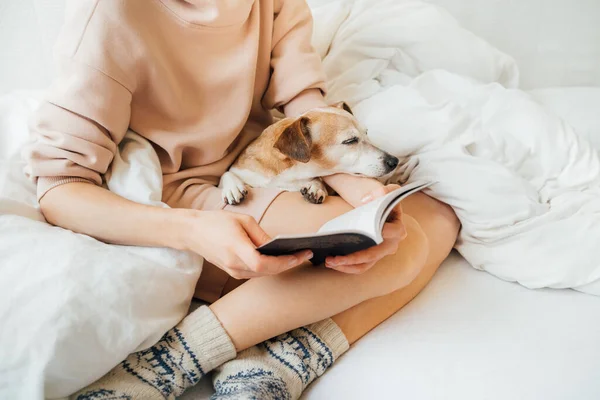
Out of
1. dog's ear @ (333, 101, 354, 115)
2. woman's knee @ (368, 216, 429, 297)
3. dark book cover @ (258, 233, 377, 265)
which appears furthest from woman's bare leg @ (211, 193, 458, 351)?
dog's ear @ (333, 101, 354, 115)

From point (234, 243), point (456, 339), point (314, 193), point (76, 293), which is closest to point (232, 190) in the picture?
point (314, 193)

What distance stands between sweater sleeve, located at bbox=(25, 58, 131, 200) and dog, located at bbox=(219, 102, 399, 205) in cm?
30

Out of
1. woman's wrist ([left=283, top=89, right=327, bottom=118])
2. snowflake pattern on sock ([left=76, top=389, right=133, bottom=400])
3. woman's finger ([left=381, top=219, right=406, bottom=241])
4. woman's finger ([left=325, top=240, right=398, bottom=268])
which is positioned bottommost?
snowflake pattern on sock ([left=76, top=389, right=133, bottom=400])

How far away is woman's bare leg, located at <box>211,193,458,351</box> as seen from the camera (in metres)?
0.96

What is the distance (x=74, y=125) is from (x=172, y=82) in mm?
219

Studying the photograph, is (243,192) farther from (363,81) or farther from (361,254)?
(363,81)

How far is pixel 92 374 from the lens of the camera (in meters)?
0.83

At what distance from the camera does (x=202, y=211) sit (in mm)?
938

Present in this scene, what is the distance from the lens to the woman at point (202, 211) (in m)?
0.91

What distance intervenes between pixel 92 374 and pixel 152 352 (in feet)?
0.38

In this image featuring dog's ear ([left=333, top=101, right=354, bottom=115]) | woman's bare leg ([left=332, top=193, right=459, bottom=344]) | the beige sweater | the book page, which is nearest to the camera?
the book page

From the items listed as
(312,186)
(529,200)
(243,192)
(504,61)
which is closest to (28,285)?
(243,192)

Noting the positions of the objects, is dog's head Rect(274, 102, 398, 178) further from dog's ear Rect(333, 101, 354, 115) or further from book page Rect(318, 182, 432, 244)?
book page Rect(318, 182, 432, 244)

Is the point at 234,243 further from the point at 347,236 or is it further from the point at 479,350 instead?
the point at 479,350
